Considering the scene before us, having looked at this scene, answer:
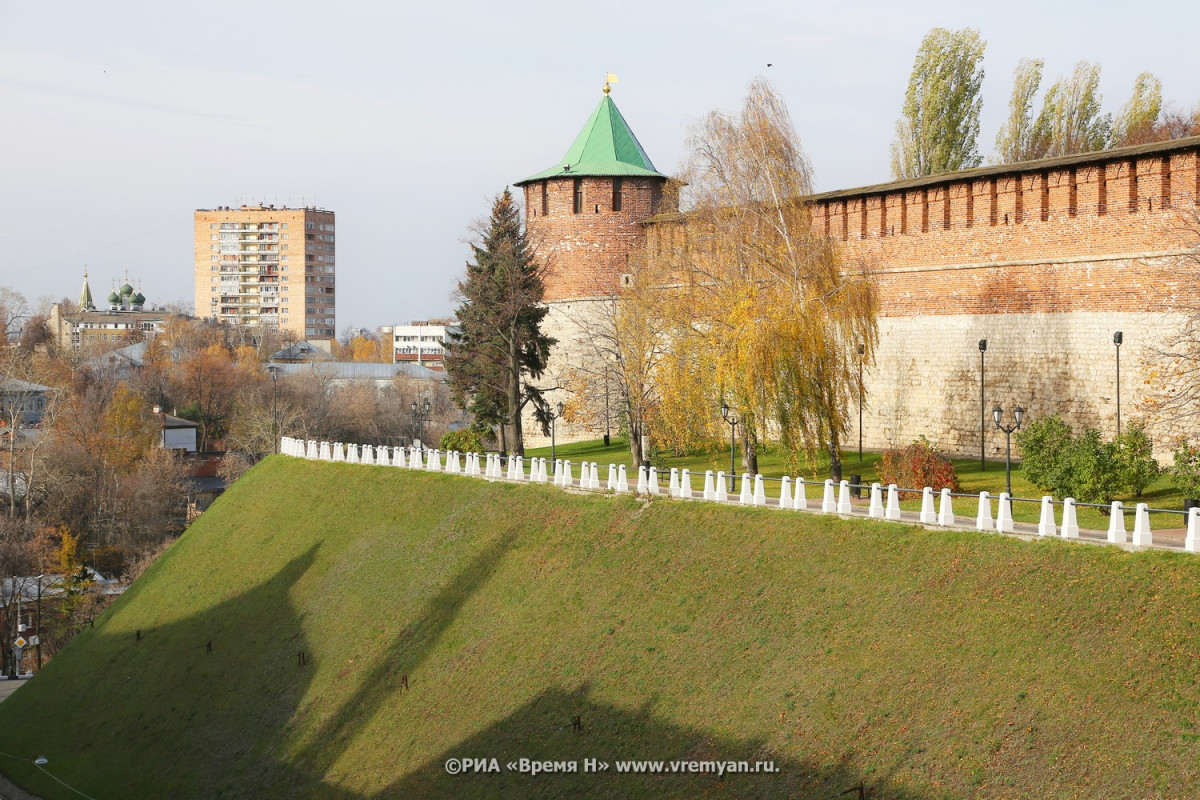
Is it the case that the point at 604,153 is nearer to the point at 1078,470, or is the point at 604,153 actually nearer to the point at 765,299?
the point at 765,299

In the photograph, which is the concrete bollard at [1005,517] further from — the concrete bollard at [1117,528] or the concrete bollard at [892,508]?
the concrete bollard at [892,508]

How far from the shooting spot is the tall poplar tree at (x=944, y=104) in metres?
43.5

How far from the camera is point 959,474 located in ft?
81.8

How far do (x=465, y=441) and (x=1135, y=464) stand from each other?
2161 centimetres

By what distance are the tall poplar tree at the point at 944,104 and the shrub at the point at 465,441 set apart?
1764cm

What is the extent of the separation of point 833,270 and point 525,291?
521 inches

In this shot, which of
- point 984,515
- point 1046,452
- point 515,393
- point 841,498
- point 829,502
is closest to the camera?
point 984,515

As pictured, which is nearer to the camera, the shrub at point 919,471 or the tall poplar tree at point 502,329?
the shrub at point 919,471

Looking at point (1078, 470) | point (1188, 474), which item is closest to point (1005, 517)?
point (1078, 470)

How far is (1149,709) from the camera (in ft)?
40.1

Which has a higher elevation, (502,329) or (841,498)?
(502,329)

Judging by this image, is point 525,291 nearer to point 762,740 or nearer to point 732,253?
point 732,253

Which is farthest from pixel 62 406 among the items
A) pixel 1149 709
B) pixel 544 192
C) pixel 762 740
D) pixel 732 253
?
pixel 1149 709

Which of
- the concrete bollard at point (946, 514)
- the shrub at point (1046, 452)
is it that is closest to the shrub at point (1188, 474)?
the shrub at point (1046, 452)
